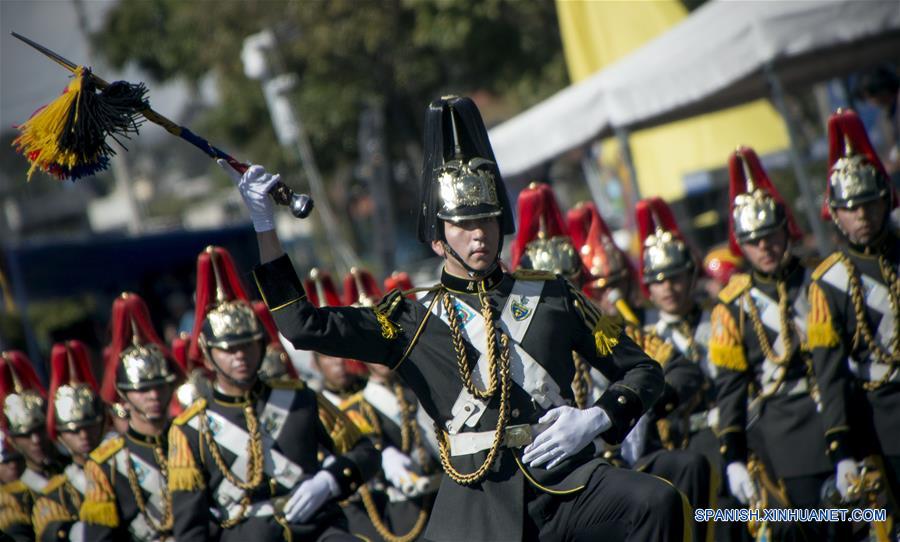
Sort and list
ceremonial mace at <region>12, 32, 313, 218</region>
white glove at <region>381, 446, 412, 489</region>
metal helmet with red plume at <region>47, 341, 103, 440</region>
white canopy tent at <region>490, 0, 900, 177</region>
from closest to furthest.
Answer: ceremonial mace at <region>12, 32, 313, 218</region>
white glove at <region>381, 446, 412, 489</region>
metal helmet with red plume at <region>47, 341, 103, 440</region>
white canopy tent at <region>490, 0, 900, 177</region>

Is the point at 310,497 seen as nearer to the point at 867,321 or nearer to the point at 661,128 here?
the point at 867,321

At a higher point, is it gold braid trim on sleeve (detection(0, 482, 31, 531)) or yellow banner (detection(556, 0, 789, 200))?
yellow banner (detection(556, 0, 789, 200))

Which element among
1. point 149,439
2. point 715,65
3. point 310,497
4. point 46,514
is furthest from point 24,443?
point 715,65

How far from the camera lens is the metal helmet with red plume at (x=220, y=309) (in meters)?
7.06

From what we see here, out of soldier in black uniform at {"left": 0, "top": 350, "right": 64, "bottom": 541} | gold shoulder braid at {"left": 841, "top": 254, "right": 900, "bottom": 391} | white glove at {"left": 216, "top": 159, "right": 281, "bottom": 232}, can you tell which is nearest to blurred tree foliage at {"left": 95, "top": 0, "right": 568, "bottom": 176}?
soldier in black uniform at {"left": 0, "top": 350, "right": 64, "bottom": 541}

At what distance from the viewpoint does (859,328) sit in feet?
22.0

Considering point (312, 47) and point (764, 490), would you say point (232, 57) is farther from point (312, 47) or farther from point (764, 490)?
point (764, 490)

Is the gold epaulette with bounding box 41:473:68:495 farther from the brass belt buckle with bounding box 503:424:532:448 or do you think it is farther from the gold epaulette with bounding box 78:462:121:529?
the brass belt buckle with bounding box 503:424:532:448

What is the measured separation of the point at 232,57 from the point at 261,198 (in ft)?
74.5

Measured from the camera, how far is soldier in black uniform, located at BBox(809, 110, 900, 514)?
655 centimetres

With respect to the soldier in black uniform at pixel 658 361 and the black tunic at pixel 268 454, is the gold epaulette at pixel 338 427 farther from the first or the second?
the soldier in black uniform at pixel 658 361

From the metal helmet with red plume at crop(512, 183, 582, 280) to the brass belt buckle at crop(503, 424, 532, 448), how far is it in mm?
2828

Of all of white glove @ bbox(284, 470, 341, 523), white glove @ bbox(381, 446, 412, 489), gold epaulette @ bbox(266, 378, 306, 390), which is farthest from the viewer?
white glove @ bbox(381, 446, 412, 489)

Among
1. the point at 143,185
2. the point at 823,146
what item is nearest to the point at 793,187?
the point at 823,146
